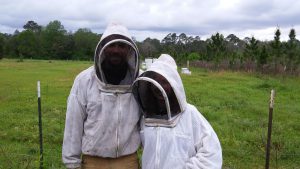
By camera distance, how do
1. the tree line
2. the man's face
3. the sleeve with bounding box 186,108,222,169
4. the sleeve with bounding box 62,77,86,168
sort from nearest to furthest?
1. the sleeve with bounding box 186,108,222,169
2. the man's face
3. the sleeve with bounding box 62,77,86,168
4. the tree line

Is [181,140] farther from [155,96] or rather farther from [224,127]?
[224,127]

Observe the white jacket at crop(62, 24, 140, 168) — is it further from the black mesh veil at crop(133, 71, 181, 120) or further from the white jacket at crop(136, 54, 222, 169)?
the white jacket at crop(136, 54, 222, 169)

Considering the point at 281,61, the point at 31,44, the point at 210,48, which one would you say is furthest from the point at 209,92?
the point at 31,44

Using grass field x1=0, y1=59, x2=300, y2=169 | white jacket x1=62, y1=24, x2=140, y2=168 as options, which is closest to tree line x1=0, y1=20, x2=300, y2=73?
grass field x1=0, y1=59, x2=300, y2=169

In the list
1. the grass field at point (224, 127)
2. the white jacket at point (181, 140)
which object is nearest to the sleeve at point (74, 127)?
the white jacket at point (181, 140)

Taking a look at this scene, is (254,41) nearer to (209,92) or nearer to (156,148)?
(209,92)

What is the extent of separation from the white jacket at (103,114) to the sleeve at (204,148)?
54cm

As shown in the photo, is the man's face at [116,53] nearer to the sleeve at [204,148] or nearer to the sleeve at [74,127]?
the sleeve at [74,127]

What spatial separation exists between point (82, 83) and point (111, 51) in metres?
0.38

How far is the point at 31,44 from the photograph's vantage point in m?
87.1

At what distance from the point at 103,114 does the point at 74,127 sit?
31 centimetres

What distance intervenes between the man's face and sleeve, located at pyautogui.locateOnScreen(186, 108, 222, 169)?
0.74 m

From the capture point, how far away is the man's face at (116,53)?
3.39 metres

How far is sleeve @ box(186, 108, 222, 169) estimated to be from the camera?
10.3ft
